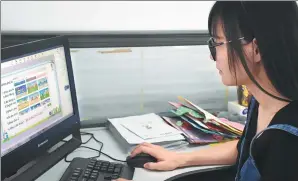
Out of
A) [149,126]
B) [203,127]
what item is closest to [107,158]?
[149,126]

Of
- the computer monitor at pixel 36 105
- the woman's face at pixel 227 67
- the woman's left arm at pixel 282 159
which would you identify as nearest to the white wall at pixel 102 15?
the computer monitor at pixel 36 105

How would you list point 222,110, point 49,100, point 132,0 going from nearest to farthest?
point 49,100, point 132,0, point 222,110

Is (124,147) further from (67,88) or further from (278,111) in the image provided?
(278,111)

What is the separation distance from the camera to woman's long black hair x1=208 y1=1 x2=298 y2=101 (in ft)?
3.06

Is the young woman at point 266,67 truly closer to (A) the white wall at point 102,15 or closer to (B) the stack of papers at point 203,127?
(B) the stack of papers at point 203,127

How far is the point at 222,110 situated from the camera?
180 centimetres

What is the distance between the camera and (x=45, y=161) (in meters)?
1.22

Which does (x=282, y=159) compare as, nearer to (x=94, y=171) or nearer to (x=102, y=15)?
(x=94, y=171)

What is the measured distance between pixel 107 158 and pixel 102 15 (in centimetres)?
59

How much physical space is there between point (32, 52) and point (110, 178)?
1.47ft

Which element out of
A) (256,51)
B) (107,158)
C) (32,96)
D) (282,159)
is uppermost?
(256,51)

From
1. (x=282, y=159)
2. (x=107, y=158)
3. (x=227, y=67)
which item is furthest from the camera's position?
(x=107, y=158)

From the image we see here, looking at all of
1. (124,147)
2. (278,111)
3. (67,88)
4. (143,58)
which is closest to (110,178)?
(124,147)

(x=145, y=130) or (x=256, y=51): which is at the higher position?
(x=256, y=51)
